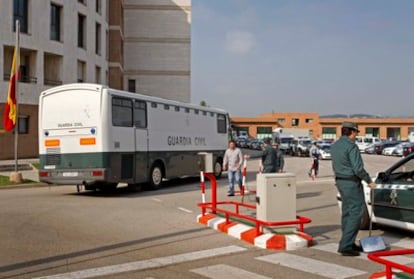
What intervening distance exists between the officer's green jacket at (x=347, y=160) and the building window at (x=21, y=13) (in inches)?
1185

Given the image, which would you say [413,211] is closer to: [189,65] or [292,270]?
[292,270]

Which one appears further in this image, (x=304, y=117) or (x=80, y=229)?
(x=304, y=117)

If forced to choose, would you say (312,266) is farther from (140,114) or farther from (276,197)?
(140,114)

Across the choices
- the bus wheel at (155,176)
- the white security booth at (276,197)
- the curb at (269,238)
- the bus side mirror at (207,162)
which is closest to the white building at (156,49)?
the bus wheel at (155,176)

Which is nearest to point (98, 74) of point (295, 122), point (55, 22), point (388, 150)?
point (55, 22)

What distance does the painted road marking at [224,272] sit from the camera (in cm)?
706

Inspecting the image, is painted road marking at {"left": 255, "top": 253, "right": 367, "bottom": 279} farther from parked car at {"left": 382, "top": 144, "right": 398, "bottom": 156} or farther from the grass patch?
parked car at {"left": 382, "top": 144, "right": 398, "bottom": 156}

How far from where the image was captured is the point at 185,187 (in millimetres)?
21297

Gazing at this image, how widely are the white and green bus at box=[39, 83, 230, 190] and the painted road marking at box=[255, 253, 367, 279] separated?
9.34 meters

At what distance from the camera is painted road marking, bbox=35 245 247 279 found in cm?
714

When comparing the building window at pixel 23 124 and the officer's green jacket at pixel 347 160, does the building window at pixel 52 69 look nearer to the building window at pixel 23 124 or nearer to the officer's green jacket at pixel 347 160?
the building window at pixel 23 124

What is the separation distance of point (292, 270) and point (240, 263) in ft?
2.67

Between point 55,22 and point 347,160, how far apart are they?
3263 cm

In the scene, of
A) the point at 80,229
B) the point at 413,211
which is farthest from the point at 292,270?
the point at 80,229
